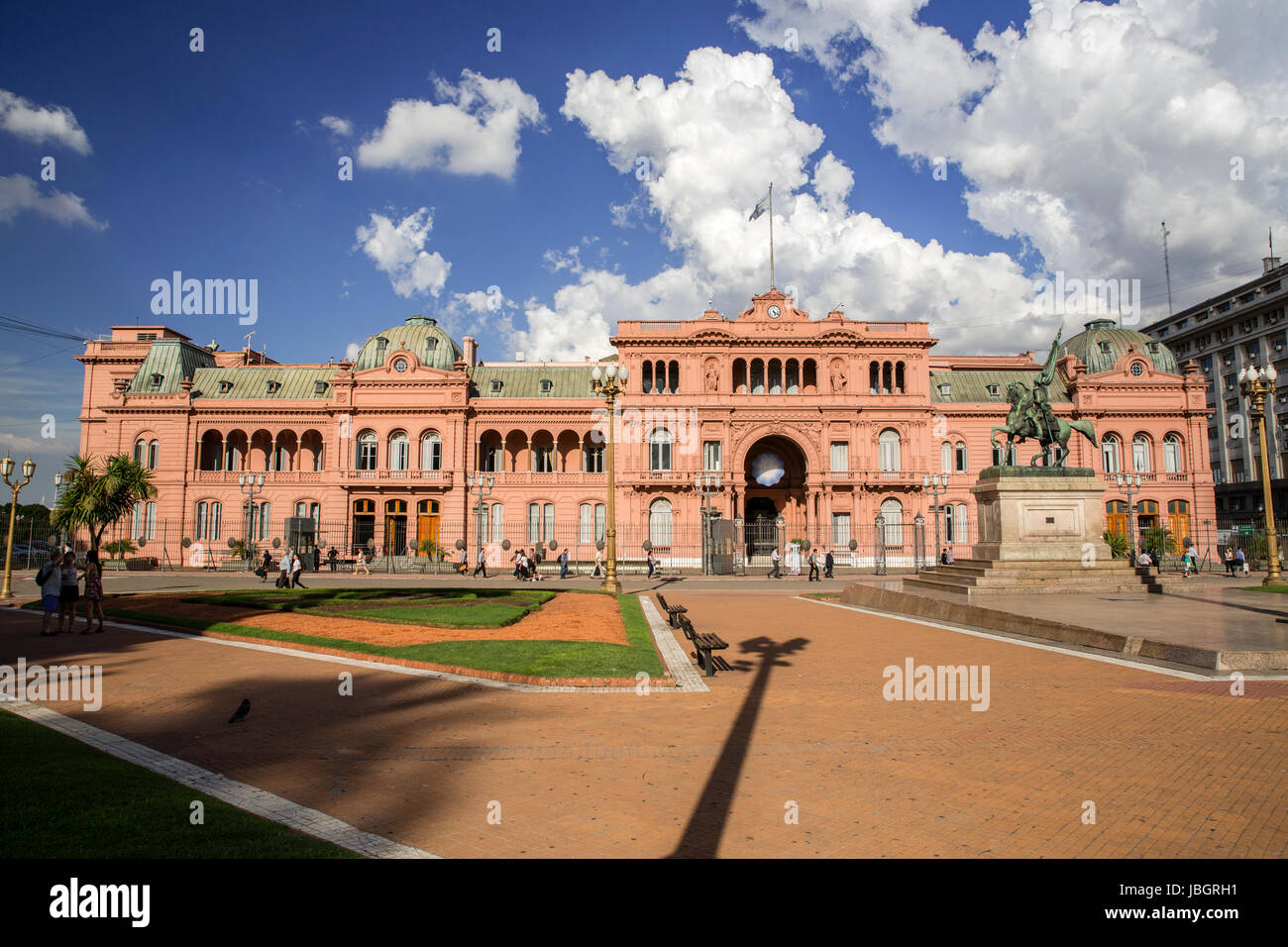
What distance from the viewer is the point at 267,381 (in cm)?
5222

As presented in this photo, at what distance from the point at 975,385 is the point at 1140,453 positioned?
11920mm

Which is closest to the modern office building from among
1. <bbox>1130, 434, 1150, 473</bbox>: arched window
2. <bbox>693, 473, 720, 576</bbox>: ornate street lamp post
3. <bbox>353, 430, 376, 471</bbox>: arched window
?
<bbox>1130, 434, 1150, 473</bbox>: arched window

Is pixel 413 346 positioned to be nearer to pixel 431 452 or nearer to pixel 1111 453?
pixel 431 452

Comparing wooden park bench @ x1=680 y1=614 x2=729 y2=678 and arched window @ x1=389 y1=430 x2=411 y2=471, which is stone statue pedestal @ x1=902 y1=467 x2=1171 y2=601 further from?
arched window @ x1=389 y1=430 x2=411 y2=471

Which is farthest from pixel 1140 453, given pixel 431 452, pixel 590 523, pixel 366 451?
pixel 366 451

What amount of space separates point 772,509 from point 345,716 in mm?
43070

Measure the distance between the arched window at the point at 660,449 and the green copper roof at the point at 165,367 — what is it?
114 feet

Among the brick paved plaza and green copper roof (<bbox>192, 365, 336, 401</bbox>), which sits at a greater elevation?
green copper roof (<bbox>192, 365, 336, 401</bbox>)

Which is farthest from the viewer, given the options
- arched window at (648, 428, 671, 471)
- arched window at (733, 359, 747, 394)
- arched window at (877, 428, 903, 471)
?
arched window at (733, 359, 747, 394)

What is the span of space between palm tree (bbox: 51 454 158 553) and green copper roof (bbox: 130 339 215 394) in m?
10.7

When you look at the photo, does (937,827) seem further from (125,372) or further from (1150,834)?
(125,372)

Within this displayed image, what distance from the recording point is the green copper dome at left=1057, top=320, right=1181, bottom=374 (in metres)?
50.9

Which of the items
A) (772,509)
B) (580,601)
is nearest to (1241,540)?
(772,509)

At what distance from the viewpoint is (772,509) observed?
49500mm
